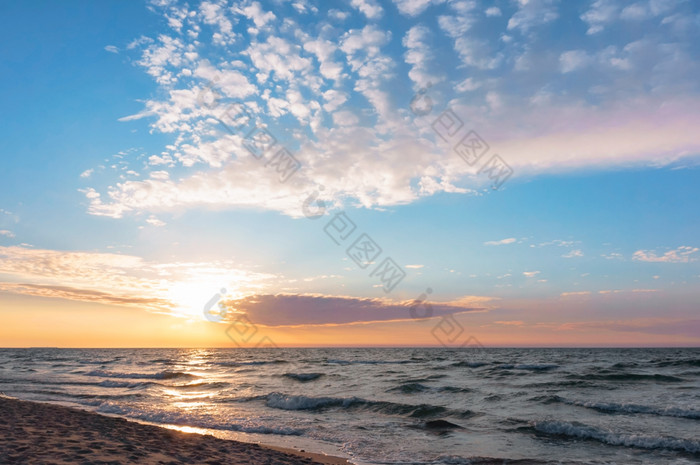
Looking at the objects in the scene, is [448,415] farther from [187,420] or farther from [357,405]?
[187,420]

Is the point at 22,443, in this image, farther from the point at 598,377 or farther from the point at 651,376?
the point at 651,376

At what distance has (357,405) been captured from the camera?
1033 inches

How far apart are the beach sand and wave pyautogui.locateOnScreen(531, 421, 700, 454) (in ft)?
34.6

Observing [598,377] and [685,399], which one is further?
[598,377]

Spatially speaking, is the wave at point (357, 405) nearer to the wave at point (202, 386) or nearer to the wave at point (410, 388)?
the wave at point (410, 388)

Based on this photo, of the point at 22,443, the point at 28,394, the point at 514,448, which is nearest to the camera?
the point at 22,443

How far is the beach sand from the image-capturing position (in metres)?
10.8

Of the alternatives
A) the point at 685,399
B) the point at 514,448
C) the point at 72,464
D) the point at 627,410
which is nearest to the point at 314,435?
the point at 514,448

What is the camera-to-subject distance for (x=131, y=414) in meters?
22.1

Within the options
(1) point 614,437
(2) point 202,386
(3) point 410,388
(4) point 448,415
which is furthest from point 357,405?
(2) point 202,386

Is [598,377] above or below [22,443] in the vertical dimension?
below

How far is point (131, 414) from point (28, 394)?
1328 cm

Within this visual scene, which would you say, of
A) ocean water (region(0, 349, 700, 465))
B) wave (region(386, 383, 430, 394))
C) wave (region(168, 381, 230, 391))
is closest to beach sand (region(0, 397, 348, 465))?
ocean water (region(0, 349, 700, 465))

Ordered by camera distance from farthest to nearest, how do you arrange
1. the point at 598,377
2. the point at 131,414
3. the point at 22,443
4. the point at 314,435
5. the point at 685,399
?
the point at 598,377 < the point at 685,399 < the point at 131,414 < the point at 314,435 < the point at 22,443
